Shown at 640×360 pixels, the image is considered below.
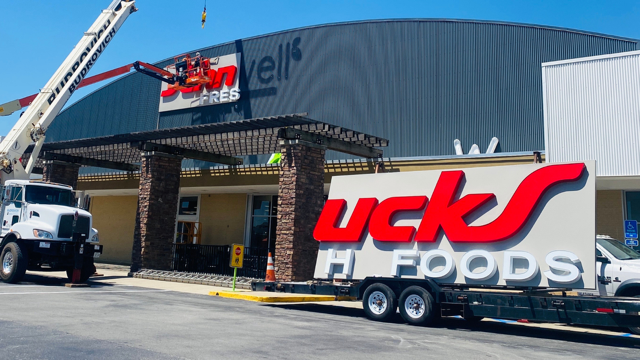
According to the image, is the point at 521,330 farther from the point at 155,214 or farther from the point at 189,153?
the point at 189,153

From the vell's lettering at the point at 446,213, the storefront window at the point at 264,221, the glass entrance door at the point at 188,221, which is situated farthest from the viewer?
the glass entrance door at the point at 188,221

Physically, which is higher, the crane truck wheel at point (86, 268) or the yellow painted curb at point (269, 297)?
the crane truck wheel at point (86, 268)

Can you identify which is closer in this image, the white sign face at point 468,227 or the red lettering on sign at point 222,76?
the white sign face at point 468,227

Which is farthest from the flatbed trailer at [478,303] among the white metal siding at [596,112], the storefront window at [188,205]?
the storefront window at [188,205]

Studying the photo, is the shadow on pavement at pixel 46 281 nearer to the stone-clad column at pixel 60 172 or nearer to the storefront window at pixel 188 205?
the storefront window at pixel 188 205

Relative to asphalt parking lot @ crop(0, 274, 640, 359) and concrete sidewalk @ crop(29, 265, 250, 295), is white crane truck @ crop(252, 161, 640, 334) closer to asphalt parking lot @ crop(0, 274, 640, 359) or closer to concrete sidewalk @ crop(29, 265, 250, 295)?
asphalt parking lot @ crop(0, 274, 640, 359)

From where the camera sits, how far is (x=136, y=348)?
24.4 feet

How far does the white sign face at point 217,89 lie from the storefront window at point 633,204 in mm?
18126

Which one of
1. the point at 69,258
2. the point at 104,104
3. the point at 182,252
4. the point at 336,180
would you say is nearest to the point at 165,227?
the point at 182,252

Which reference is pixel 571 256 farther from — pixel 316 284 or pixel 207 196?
pixel 207 196

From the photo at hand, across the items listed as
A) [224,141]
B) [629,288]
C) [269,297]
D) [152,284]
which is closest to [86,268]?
[152,284]

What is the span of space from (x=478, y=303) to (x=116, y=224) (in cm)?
2723

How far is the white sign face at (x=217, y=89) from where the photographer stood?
27.9 meters

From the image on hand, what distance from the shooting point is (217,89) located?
93.0 feet
